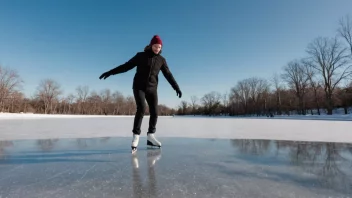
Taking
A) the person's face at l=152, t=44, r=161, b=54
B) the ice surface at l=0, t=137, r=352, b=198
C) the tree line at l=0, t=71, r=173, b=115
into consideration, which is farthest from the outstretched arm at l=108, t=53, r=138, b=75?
the tree line at l=0, t=71, r=173, b=115

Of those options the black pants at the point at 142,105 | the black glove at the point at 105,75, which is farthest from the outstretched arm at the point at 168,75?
the black glove at the point at 105,75

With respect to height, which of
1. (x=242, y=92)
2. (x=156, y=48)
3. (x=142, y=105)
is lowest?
(x=142, y=105)

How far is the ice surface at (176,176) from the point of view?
4.35ft

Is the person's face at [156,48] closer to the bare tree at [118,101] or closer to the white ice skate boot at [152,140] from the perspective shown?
the white ice skate boot at [152,140]

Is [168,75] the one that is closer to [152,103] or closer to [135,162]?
[152,103]

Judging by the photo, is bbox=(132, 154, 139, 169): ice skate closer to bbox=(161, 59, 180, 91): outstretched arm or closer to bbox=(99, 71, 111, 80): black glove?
bbox=(99, 71, 111, 80): black glove

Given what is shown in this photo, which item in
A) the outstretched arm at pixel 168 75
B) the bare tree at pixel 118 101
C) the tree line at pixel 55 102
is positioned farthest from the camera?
the bare tree at pixel 118 101

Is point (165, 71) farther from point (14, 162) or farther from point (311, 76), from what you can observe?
point (311, 76)

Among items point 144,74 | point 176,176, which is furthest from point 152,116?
point 176,176

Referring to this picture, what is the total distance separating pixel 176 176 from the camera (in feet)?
5.47

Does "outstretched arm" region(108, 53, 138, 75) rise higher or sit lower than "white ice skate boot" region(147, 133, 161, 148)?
higher

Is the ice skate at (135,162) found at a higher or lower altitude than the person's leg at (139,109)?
lower

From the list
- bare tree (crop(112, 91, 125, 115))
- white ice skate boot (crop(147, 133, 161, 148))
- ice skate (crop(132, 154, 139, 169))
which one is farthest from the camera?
bare tree (crop(112, 91, 125, 115))

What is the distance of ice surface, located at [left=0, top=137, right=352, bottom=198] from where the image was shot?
1326 millimetres
